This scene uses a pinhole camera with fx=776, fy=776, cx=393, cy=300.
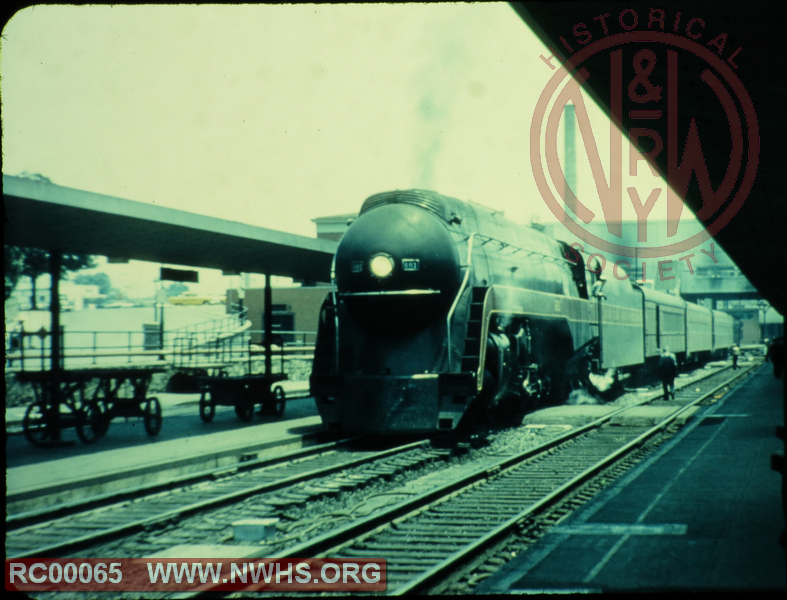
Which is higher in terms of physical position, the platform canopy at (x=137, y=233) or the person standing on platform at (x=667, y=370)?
the platform canopy at (x=137, y=233)

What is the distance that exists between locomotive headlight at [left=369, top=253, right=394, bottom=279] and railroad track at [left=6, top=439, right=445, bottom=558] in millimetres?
2534

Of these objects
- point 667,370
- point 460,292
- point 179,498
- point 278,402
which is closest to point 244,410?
point 278,402

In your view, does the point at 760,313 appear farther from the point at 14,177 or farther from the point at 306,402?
the point at 14,177

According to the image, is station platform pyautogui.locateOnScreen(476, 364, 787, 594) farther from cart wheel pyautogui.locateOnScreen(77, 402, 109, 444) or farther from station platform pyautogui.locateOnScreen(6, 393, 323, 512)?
cart wheel pyautogui.locateOnScreen(77, 402, 109, 444)

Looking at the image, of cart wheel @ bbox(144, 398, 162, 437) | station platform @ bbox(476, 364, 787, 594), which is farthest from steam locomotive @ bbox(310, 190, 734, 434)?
cart wheel @ bbox(144, 398, 162, 437)

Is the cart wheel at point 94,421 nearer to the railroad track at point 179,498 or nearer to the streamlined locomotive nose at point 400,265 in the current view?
the railroad track at point 179,498

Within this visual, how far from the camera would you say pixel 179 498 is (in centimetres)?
832


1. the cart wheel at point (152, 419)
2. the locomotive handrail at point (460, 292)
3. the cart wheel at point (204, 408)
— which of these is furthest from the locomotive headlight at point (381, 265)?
the cart wheel at point (204, 408)

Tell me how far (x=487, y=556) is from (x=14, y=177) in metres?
6.82

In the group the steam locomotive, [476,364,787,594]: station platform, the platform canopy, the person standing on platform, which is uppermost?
the platform canopy

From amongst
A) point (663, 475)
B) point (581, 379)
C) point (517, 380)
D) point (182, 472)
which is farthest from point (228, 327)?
point (663, 475)

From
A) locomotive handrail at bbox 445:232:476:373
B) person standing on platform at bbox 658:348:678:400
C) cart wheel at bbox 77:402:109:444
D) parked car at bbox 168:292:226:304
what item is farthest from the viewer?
parked car at bbox 168:292:226:304

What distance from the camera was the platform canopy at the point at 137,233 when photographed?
959cm

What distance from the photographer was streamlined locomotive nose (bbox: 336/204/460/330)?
448 inches
